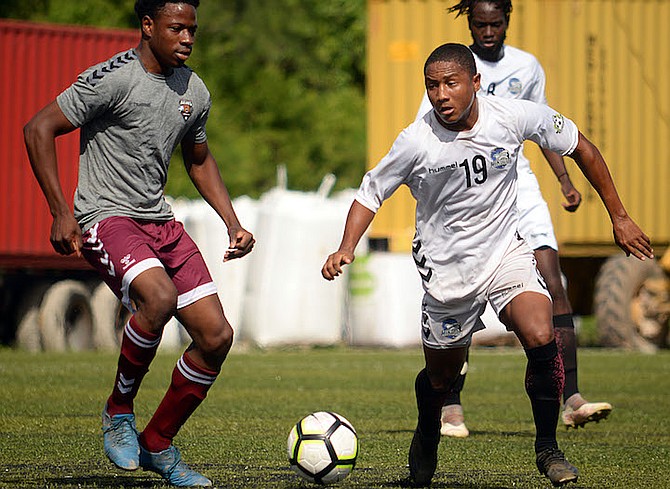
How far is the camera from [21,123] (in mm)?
18969

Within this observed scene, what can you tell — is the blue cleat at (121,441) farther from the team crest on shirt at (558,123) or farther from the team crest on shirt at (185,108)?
the team crest on shirt at (558,123)

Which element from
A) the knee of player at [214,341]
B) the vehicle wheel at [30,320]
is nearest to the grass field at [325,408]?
the knee of player at [214,341]

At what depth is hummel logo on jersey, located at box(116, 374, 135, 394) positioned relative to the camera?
6.31 meters

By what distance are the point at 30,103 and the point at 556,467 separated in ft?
47.6

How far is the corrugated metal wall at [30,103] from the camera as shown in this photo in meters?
18.9

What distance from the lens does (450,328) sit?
6.39m

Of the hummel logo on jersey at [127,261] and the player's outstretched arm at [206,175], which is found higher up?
the player's outstretched arm at [206,175]

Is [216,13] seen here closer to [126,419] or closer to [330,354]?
[330,354]

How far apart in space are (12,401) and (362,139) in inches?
1138

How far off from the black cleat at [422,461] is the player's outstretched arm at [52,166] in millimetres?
1836

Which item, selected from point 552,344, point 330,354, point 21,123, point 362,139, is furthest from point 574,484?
point 362,139

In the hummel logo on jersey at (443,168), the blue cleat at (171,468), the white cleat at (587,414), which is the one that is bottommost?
the white cleat at (587,414)

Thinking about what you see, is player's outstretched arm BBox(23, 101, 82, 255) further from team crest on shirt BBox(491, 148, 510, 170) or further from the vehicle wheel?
the vehicle wheel

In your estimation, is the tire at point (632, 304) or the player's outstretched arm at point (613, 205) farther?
the tire at point (632, 304)
